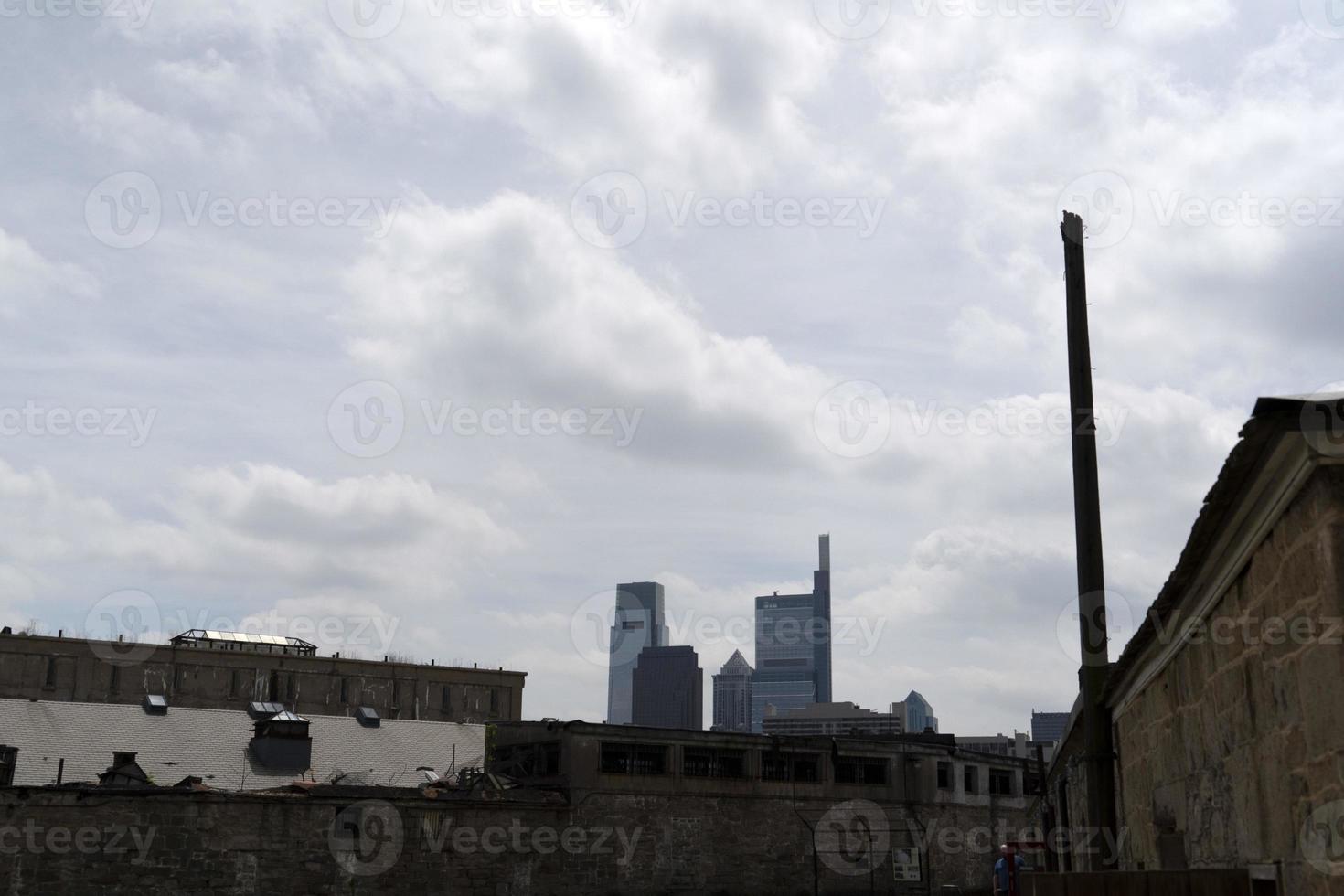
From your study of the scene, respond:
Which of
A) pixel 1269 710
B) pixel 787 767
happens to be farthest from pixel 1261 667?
pixel 787 767

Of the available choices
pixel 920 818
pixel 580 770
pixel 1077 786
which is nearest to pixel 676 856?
pixel 580 770

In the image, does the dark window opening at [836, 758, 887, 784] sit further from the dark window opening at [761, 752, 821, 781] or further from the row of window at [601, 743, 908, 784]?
the dark window opening at [761, 752, 821, 781]

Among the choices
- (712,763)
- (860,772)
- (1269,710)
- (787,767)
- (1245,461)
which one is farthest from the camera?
(860,772)

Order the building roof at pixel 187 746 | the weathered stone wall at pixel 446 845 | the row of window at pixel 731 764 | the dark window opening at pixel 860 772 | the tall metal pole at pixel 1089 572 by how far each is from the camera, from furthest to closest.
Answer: the dark window opening at pixel 860 772, the row of window at pixel 731 764, the building roof at pixel 187 746, the weathered stone wall at pixel 446 845, the tall metal pole at pixel 1089 572

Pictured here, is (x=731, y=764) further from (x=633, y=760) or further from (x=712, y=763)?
(x=633, y=760)

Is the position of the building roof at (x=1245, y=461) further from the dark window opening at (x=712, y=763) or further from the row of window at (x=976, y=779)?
the row of window at (x=976, y=779)

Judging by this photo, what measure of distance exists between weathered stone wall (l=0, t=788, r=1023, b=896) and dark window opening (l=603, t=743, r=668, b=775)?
→ 3.00 feet

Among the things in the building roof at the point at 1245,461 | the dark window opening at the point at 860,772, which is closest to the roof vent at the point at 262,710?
the dark window opening at the point at 860,772

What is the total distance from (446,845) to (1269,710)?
101ft

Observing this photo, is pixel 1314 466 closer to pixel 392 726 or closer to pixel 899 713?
pixel 392 726

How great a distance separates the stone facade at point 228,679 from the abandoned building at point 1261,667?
191ft

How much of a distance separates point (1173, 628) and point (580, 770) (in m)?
32.5

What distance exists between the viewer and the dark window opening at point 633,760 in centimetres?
3919

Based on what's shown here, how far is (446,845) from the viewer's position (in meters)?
33.5
